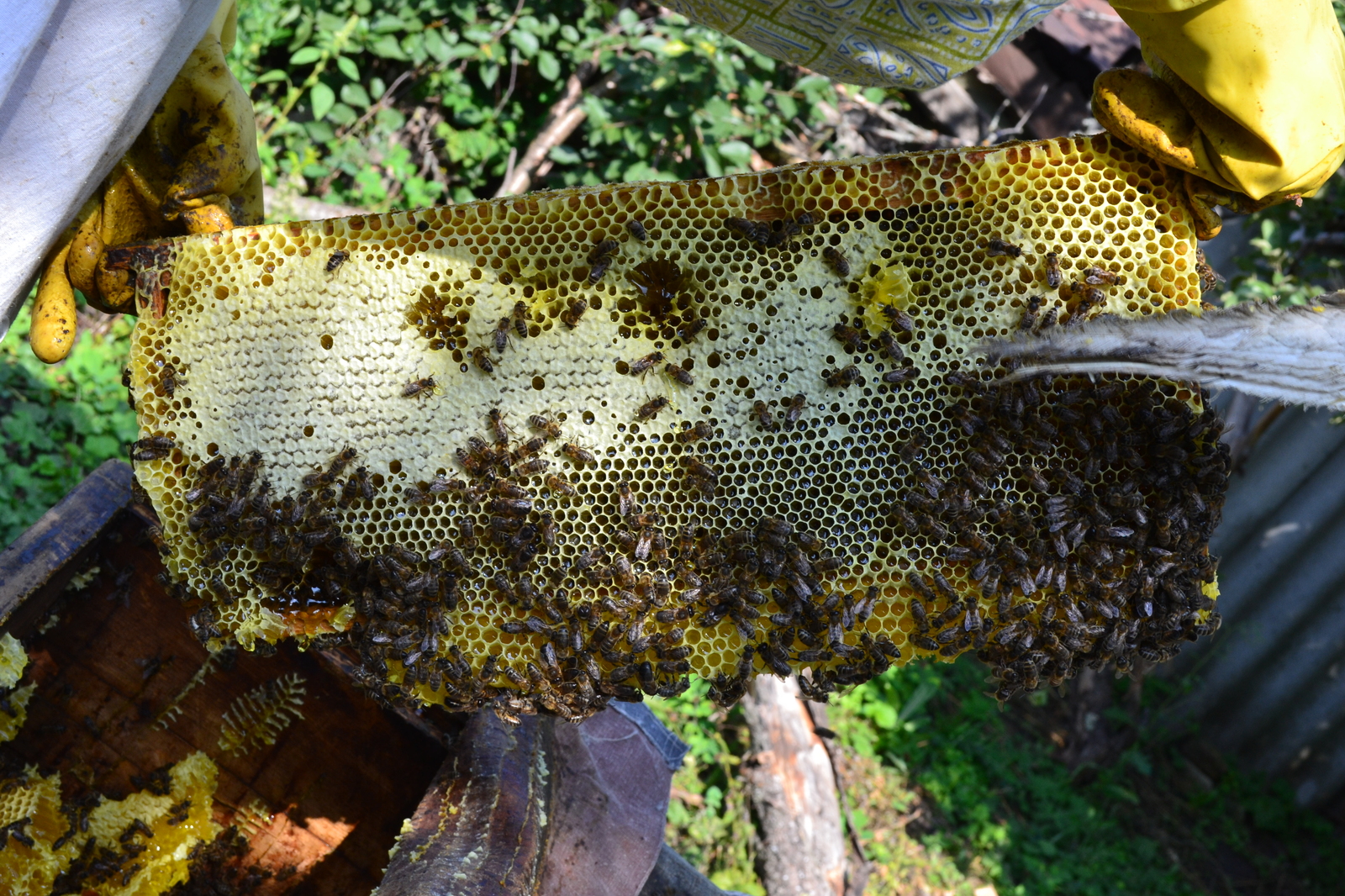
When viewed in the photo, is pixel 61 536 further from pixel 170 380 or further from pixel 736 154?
pixel 736 154

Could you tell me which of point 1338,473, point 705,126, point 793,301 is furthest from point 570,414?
point 1338,473

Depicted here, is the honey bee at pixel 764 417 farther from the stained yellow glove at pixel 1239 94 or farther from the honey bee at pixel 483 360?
the stained yellow glove at pixel 1239 94

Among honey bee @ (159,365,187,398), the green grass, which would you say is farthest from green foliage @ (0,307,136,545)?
the green grass

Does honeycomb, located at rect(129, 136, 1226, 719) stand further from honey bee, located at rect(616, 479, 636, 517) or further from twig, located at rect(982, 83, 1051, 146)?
twig, located at rect(982, 83, 1051, 146)

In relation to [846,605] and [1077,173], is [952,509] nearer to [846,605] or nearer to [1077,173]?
[846,605]

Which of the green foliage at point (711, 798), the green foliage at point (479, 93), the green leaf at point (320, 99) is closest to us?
the green foliage at point (711, 798)

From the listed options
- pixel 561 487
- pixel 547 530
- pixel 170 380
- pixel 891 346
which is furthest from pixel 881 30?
pixel 170 380

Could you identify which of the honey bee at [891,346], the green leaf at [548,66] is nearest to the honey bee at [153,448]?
the honey bee at [891,346]
